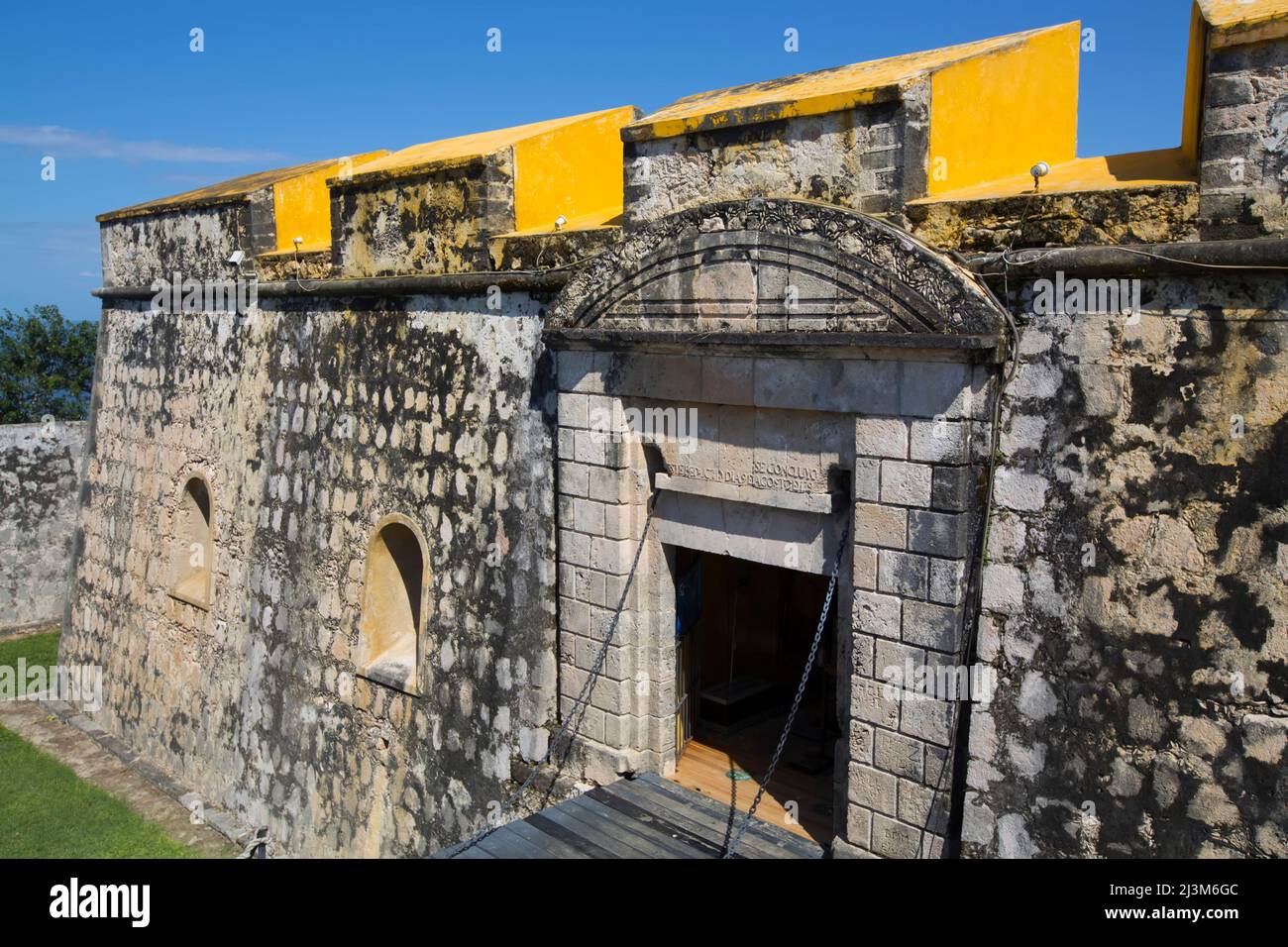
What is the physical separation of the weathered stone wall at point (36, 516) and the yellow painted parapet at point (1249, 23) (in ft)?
49.4

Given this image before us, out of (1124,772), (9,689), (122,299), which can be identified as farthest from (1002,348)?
(9,689)

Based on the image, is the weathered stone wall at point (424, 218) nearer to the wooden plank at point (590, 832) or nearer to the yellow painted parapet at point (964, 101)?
the yellow painted parapet at point (964, 101)

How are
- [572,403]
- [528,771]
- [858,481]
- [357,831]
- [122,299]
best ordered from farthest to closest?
[122,299], [357,831], [528,771], [572,403], [858,481]

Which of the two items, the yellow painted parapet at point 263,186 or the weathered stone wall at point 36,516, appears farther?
the weathered stone wall at point 36,516

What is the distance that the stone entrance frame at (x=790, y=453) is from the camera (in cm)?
489

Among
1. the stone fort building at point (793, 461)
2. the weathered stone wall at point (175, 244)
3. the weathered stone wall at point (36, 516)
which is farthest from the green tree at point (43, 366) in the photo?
the stone fort building at point (793, 461)

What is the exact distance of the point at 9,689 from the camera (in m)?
13.1

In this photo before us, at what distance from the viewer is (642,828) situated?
5934 millimetres

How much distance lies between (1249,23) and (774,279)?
2.26 meters

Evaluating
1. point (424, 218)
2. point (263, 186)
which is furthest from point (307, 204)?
point (424, 218)

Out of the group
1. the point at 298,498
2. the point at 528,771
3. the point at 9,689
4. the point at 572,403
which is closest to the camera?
the point at 572,403

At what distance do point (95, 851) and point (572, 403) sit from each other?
6.20 meters

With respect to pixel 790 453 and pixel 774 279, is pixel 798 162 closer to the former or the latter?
pixel 774 279
